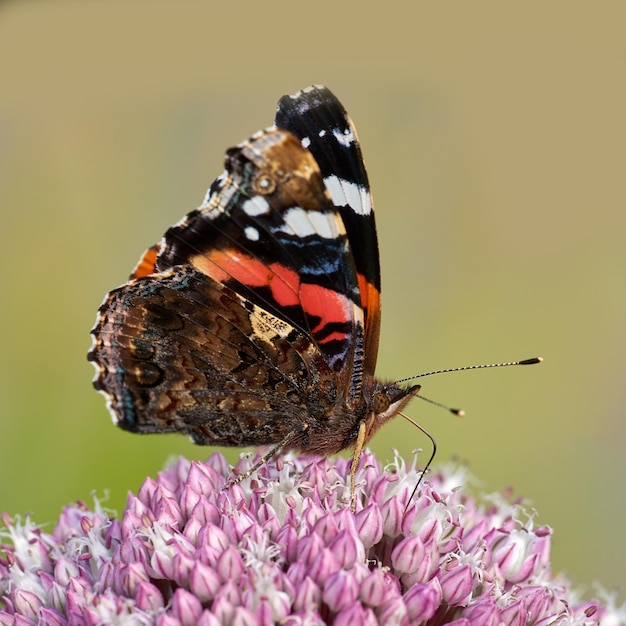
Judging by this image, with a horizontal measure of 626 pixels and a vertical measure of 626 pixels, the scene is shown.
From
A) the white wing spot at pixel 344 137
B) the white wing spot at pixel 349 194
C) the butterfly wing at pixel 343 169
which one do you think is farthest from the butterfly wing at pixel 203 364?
the white wing spot at pixel 344 137

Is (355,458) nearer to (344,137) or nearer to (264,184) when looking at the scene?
(264,184)

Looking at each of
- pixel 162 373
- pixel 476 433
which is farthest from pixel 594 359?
pixel 162 373

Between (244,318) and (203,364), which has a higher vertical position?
(244,318)

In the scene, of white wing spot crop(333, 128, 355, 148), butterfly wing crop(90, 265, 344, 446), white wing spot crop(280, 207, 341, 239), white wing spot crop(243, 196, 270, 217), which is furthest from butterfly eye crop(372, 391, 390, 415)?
white wing spot crop(333, 128, 355, 148)

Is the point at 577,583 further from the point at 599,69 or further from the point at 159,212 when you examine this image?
the point at 599,69

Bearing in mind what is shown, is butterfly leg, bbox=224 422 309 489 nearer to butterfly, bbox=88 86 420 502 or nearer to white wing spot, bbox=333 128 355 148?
butterfly, bbox=88 86 420 502

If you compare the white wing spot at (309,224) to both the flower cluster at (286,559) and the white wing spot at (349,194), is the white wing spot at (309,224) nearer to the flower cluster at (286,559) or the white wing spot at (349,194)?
the white wing spot at (349,194)

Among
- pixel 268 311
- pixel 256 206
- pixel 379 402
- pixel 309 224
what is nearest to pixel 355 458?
pixel 379 402

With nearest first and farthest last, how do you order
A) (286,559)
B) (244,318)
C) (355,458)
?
(286,559), (355,458), (244,318)
